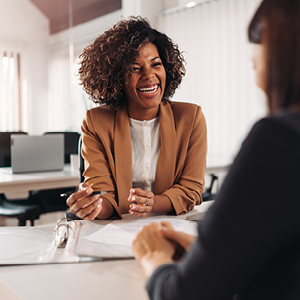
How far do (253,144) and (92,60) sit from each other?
122 cm

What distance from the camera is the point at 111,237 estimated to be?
3.31ft

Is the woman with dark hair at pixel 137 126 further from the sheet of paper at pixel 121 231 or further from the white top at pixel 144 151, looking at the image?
the sheet of paper at pixel 121 231

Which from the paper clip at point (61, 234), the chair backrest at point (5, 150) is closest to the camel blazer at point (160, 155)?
the paper clip at point (61, 234)

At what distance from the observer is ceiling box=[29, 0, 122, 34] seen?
523 centimetres

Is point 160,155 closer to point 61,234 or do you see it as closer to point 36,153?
point 61,234

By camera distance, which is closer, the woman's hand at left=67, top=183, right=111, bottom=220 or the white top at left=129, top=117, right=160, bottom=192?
the woman's hand at left=67, top=183, right=111, bottom=220

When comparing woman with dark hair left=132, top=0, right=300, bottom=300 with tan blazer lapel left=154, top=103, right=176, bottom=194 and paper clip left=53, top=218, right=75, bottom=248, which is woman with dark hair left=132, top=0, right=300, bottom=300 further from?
tan blazer lapel left=154, top=103, right=176, bottom=194

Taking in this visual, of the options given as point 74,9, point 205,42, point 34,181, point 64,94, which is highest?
point 74,9

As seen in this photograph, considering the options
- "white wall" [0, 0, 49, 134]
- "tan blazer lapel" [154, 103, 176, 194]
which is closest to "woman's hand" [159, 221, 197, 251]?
"tan blazer lapel" [154, 103, 176, 194]

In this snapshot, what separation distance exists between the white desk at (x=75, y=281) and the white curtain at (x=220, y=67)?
313 cm

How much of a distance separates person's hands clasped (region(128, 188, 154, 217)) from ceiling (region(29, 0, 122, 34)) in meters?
4.43

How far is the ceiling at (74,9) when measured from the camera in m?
5.23

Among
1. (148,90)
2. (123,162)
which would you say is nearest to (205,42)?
(148,90)

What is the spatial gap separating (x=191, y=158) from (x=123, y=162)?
28cm
